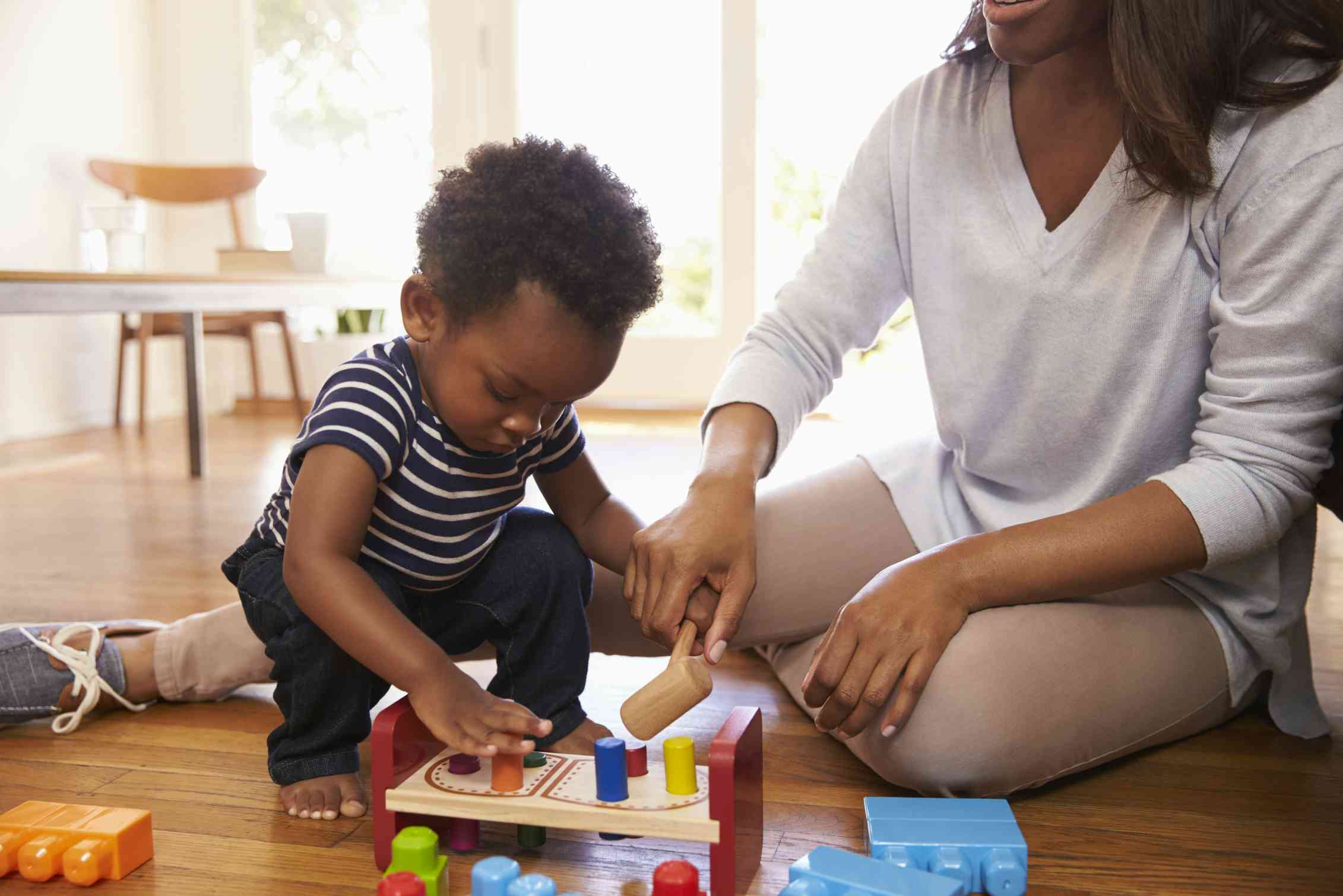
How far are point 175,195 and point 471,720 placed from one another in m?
3.04

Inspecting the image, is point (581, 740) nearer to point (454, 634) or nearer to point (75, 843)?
point (454, 634)

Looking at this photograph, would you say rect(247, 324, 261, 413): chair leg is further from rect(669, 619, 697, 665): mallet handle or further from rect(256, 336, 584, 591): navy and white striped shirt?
rect(669, 619, 697, 665): mallet handle

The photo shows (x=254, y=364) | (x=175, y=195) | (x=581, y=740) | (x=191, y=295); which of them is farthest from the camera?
(x=254, y=364)

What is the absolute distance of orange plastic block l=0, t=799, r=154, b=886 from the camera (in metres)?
0.81

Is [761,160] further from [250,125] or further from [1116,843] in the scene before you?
[1116,843]

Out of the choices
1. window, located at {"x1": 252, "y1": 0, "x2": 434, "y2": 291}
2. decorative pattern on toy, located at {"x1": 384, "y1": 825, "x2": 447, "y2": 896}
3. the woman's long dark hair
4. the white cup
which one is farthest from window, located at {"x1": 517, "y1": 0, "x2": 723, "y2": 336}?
decorative pattern on toy, located at {"x1": 384, "y1": 825, "x2": 447, "y2": 896}

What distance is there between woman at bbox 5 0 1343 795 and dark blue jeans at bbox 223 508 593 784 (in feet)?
0.46

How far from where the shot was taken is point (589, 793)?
31.4 inches

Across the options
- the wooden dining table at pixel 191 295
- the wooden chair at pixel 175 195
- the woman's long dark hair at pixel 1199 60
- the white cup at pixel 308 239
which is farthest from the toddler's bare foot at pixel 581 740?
the wooden chair at pixel 175 195

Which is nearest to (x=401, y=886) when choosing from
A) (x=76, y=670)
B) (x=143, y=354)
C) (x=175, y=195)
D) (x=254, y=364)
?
(x=76, y=670)

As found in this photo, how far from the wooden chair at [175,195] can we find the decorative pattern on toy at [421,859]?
2.79 m

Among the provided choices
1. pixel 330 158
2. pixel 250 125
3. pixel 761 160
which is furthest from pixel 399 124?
pixel 761 160

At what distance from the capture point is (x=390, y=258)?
157 inches

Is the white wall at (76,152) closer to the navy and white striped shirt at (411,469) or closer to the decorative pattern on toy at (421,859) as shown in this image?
the navy and white striped shirt at (411,469)
